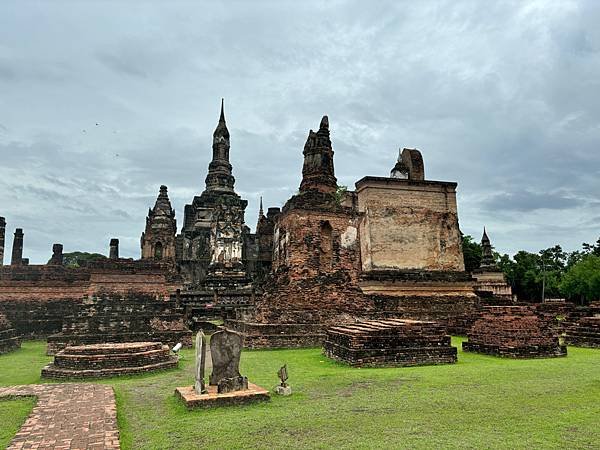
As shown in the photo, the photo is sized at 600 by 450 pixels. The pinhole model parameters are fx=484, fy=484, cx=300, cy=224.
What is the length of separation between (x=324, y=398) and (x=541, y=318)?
791cm

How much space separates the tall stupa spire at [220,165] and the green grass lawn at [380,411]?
3152 centimetres

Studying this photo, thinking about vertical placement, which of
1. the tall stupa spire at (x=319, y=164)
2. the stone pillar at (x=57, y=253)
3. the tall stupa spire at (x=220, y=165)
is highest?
the tall stupa spire at (x=220, y=165)

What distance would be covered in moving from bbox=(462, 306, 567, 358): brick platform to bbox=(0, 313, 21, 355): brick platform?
43.9ft

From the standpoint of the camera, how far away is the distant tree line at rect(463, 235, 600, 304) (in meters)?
45.2

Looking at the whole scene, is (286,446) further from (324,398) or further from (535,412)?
(535,412)

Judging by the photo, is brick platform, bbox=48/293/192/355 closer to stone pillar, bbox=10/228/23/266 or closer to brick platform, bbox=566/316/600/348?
brick platform, bbox=566/316/600/348

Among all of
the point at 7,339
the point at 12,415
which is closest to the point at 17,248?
the point at 7,339

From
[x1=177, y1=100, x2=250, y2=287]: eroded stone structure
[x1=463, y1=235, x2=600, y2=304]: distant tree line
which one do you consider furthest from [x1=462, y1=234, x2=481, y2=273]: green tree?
[x1=177, y1=100, x2=250, y2=287]: eroded stone structure

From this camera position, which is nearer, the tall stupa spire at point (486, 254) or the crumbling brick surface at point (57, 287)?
the crumbling brick surface at point (57, 287)

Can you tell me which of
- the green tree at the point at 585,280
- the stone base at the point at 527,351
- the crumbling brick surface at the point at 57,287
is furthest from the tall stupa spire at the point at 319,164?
the green tree at the point at 585,280

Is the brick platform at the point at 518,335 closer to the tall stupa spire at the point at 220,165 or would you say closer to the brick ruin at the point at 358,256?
the brick ruin at the point at 358,256

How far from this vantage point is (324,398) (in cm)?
751

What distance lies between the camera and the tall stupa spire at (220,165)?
135ft

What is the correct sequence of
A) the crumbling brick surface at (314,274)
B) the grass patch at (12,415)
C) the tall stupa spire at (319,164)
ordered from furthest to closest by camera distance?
the tall stupa spire at (319,164), the crumbling brick surface at (314,274), the grass patch at (12,415)
